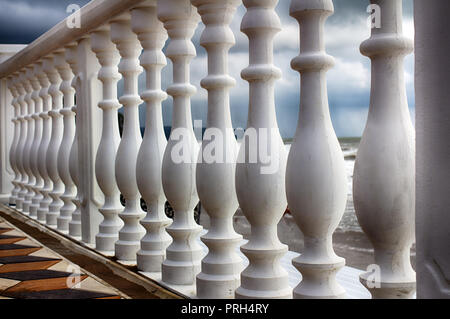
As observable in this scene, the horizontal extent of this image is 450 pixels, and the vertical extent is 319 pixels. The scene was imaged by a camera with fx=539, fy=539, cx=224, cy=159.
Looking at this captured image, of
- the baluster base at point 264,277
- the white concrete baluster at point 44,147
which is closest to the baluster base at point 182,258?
the baluster base at point 264,277

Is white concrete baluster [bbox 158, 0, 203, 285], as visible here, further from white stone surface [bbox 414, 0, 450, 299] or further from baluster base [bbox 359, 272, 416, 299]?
white stone surface [bbox 414, 0, 450, 299]

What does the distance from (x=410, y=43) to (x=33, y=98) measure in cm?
231

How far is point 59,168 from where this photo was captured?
2209 mm

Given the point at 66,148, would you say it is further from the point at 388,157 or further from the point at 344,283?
the point at 388,157

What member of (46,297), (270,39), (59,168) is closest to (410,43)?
(270,39)

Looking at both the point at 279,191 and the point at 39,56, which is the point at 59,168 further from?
the point at 279,191

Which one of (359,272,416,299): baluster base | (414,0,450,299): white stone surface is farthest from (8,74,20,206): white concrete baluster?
(414,0,450,299): white stone surface

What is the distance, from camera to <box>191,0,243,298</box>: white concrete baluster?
1116 mm

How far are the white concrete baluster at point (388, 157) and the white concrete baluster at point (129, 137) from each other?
3.04ft

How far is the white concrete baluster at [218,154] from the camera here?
1116mm

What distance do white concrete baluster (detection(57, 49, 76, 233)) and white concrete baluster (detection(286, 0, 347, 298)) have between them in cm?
145

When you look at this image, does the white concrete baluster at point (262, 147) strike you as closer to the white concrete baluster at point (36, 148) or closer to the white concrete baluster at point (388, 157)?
the white concrete baluster at point (388, 157)

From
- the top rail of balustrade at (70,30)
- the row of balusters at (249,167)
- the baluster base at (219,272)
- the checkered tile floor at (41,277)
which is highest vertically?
the top rail of balustrade at (70,30)

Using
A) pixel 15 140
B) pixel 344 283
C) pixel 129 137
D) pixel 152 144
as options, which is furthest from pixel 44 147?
pixel 344 283
